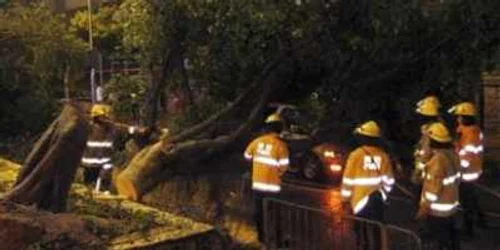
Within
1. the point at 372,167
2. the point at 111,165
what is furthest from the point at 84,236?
the point at 111,165

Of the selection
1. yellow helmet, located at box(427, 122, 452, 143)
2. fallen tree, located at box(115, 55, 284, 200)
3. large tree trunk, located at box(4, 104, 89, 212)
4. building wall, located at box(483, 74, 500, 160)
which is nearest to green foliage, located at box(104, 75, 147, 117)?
fallen tree, located at box(115, 55, 284, 200)

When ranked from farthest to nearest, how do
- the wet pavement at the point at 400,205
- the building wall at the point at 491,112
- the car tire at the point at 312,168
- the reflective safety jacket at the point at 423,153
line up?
the building wall at the point at 491,112, the car tire at the point at 312,168, the wet pavement at the point at 400,205, the reflective safety jacket at the point at 423,153

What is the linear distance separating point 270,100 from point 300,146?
4.26ft

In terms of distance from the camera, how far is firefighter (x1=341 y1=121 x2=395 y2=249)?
35.3ft

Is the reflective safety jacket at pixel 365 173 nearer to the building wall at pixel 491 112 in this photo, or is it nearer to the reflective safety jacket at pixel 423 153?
the reflective safety jacket at pixel 423 153

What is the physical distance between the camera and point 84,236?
8.77m


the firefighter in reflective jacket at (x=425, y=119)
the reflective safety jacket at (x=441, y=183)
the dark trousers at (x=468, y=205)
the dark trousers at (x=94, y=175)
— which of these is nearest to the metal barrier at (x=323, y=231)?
the reflective safety jacket at (x=441, y=183)

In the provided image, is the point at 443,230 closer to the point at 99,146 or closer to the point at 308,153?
the point at 308,153

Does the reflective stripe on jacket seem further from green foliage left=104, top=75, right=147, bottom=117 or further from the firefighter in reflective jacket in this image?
the firefighter in reflective jacket

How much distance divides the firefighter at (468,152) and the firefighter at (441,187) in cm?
117

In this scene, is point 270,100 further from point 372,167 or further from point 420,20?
point 372,167

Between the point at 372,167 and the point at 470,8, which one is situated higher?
the point at 470,8

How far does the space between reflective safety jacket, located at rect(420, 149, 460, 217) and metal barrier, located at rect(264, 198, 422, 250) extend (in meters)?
0.90

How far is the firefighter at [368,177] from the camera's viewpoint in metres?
10.8
